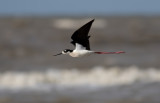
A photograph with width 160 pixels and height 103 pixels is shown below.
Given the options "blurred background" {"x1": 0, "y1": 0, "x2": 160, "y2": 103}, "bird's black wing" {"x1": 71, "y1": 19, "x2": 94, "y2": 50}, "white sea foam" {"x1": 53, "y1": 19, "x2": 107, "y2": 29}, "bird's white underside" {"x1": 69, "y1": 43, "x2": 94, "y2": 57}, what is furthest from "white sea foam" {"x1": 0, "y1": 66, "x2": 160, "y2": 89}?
"white sea foam" {"x1": 53, "y1": 19, "x2": 107, "y2": 29}

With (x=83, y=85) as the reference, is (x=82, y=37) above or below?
below

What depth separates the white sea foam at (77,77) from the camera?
648 inches

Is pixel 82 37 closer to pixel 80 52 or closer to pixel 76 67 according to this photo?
pixel 80 52

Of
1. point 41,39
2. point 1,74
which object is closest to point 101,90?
point 1,74

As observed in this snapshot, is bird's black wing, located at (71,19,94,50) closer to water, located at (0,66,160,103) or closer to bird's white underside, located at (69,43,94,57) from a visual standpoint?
bird's white underside, located at (69,43,94,57)

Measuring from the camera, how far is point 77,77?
17766 mm

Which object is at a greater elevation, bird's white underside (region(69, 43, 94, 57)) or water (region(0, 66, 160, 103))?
water (region(0, 66, 160, 103))

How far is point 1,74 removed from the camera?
60.0 ft

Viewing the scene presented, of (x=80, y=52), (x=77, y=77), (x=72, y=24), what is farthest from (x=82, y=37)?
(x=72, y=24)

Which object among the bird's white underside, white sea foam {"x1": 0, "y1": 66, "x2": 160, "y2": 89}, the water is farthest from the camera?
white sea foam {"x1": 0, "y1": 66, "x2": 160, "y2": 89}

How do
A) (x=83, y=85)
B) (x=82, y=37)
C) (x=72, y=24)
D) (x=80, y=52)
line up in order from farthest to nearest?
(x=72, y=24) → (x=83, y=85) → (x=82, y=37) → (x=80, y=52)

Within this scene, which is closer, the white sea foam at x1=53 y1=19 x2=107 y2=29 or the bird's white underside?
the bird's white underside

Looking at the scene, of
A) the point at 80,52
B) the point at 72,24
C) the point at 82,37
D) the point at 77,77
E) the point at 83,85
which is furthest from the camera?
the point at 72,24

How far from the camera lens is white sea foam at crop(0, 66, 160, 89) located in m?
16.5
